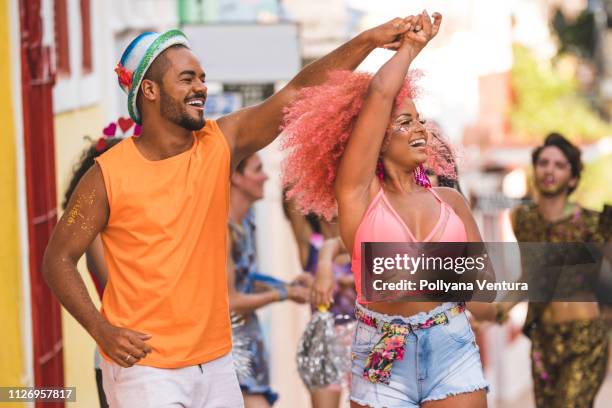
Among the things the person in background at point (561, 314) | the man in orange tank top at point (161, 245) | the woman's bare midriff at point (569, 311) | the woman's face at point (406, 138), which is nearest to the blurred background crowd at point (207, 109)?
the woman's face at point (406, 138)

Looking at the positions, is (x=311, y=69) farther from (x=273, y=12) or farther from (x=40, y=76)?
(x=273, y=12)

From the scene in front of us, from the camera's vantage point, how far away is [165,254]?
528 centimetres

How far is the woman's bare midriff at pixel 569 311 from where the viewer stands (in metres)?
8.48

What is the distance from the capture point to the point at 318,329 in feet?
26.5

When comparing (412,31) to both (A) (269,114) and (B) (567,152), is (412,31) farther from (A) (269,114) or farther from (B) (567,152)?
(B) (567,152)

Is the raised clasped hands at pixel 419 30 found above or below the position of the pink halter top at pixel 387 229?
above

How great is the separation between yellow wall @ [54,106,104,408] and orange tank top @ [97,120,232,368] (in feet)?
8.99

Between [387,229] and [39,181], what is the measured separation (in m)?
2.91

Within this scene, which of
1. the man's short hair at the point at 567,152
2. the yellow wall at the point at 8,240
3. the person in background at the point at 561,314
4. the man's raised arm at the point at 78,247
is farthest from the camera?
the man's short hair at the point at 567,152

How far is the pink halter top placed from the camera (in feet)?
17.7

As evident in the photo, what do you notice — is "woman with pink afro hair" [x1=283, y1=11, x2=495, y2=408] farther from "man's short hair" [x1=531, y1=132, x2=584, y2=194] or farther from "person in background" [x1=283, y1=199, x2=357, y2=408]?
"man's short hair" [x1=531, y1=132, x2=584, y2=194]

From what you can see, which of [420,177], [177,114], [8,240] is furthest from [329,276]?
[177,114]

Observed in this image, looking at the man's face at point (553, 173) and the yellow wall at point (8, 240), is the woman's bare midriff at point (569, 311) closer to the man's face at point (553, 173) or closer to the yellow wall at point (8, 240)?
the man's face at point (553, 173)

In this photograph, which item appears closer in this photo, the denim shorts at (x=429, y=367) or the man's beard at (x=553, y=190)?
the denim shorts at (x=429, y=367)
